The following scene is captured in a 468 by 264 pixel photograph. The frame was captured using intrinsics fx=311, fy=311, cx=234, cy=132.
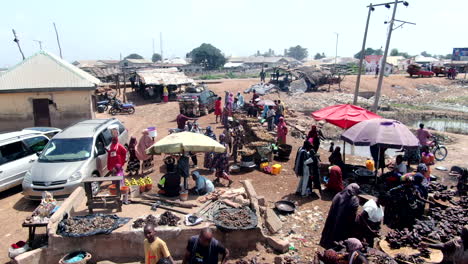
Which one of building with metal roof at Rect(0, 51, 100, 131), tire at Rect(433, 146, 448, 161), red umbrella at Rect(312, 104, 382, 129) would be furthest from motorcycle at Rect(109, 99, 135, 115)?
tire at Rect(433, 146, 448, 161)

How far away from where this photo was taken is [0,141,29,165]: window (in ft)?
29.1

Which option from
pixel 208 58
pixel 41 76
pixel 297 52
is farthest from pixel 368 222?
pixel 297 52

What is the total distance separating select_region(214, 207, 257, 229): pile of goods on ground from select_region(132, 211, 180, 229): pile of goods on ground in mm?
873

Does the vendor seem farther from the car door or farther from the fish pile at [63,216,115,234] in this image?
the car door

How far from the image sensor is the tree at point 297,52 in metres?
158

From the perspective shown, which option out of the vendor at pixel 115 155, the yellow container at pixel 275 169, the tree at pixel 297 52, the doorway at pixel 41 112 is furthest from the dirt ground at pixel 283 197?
the tree at pixel 297 52

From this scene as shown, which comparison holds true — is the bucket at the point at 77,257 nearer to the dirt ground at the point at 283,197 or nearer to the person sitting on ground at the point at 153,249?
the dirt ground at the point at 283,197

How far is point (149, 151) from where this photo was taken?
7.97m

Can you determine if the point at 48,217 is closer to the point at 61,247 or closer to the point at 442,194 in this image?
the point at 61,247

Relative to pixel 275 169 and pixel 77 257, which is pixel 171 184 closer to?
pixel 77 257

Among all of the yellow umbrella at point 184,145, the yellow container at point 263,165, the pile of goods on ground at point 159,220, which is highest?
the yellow umbrella at point 184,145

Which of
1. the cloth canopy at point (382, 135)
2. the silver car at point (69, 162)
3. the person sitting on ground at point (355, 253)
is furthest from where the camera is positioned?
the cloth canopy at point (382, 135)

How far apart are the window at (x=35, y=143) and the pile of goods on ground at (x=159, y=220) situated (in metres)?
5.57

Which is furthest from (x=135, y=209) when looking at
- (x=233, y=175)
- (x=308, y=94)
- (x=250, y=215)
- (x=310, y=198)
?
(x=308, y=94)
